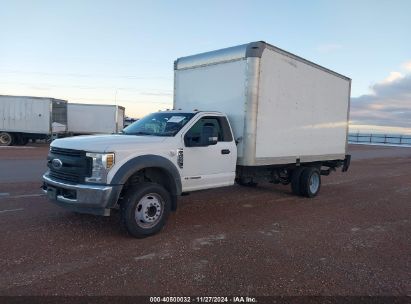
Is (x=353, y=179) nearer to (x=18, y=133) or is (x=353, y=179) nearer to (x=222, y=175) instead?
(x=222, y=175)

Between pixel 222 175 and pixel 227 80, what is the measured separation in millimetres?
2061

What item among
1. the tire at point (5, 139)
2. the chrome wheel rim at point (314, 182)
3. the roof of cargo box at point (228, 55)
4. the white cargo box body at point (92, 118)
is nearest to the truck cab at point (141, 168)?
the roof of cargo box at point (228, 55)

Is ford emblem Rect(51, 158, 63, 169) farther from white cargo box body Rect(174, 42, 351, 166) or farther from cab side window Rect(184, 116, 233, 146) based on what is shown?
white cargo box body Rect(174, 42, 351, 166)

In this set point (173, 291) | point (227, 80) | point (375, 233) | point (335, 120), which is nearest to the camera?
point (173, 291)

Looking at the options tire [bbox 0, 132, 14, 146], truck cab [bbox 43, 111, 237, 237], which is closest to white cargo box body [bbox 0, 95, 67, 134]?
tire [bbox 0, 132, 14, 146]

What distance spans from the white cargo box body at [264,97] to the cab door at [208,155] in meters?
0.37

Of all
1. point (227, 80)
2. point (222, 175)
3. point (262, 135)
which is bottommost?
point (222, 175)

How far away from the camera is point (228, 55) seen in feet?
25.5

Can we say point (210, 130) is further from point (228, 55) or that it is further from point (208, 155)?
point (228, 55)

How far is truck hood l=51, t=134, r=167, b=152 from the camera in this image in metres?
5.47

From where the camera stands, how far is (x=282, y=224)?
686 cm

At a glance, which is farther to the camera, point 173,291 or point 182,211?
point 182,211

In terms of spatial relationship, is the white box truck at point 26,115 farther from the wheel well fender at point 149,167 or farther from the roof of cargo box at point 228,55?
the wheel well fender at point 149,167

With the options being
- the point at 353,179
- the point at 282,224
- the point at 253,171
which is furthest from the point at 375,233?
the point at 353,179
